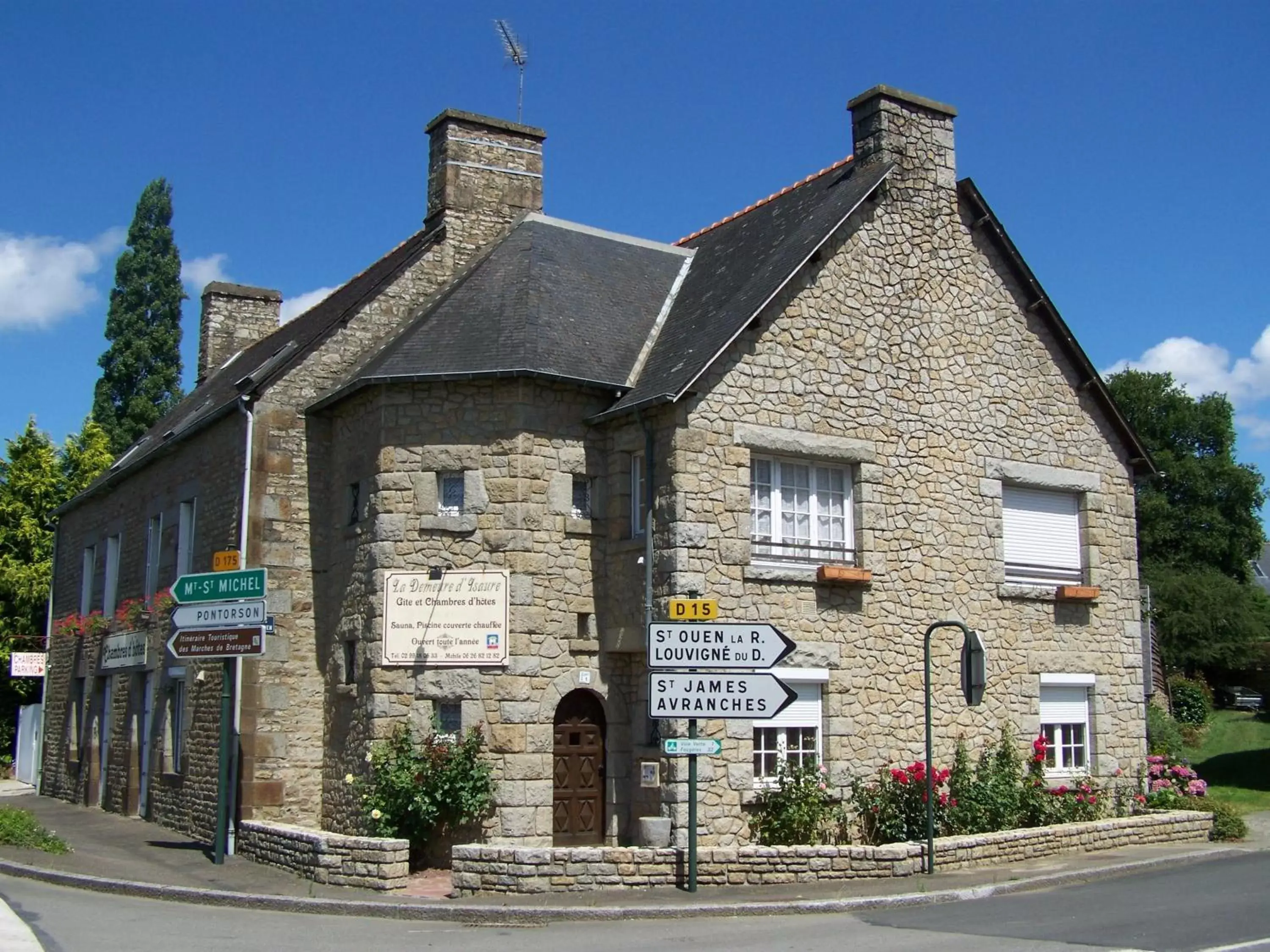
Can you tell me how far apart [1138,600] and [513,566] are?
9.15 metres

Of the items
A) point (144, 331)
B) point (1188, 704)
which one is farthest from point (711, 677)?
point (144, 331)

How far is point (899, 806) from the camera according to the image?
46.5ft

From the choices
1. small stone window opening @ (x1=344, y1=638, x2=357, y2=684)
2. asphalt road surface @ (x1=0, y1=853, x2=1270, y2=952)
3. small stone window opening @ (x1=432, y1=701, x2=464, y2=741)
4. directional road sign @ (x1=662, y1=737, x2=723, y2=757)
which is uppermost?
small stone window opening @ (x1=344, y1=638, x2=357, y2=684)

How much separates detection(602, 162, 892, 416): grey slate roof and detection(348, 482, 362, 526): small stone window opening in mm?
3340

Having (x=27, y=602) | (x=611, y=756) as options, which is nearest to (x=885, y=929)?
(x=611, y=756)

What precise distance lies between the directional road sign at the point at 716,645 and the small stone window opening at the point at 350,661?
4.88m

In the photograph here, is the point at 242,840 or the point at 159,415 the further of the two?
the point at 159,415

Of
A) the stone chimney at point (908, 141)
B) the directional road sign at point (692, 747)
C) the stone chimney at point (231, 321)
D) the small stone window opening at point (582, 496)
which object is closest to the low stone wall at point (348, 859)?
the directional road sign at point (692, 747)

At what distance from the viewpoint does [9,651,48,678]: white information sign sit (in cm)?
2528

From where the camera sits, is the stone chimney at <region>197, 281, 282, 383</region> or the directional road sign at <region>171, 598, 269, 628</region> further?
the stone chimney at <region>197, 281, 282, 383</region>

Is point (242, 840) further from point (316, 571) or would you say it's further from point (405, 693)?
point (316, 571)

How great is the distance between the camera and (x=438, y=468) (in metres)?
14.8

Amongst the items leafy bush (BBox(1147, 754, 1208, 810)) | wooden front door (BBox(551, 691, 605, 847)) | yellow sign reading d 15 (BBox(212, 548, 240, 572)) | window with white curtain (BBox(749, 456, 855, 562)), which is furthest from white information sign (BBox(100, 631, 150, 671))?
leafy bush (BBox(1147, 754, 1208, 810))

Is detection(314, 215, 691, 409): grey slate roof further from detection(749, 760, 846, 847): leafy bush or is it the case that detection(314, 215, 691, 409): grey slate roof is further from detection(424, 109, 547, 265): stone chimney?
detection(749, 760, 846, 847): leafy bush
